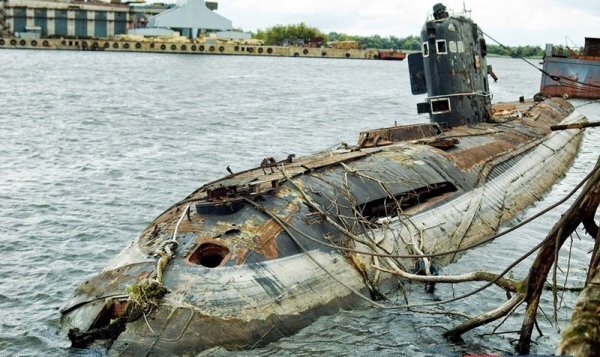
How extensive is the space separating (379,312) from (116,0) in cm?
13716

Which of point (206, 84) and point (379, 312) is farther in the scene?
point (206, 84)

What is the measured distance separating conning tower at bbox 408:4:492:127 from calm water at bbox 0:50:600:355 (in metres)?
3.88

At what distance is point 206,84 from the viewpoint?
69.9 metres

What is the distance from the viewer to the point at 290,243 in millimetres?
13258

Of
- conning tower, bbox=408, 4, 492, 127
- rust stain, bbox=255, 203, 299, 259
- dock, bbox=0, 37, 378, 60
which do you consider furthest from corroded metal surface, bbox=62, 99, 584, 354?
dock, bbox=0, 37, 378, 60

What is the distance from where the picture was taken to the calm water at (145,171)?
13555 mm

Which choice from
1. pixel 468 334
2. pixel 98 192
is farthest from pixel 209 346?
pixel 98 192

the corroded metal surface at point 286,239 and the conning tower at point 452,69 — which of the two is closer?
the corroded metal surface at point 286,239

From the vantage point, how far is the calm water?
44.5 ft

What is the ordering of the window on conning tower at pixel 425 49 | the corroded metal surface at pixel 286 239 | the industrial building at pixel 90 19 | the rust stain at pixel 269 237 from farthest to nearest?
1. the industrial building at pixel 90 19
2. the window on conning tower at pixel 425 49
3. the rust stain at pixel 269 237
4. the corroded metal surface at pixel 286 239

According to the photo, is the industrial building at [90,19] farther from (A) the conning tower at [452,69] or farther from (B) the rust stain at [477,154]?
(B) the rust stain at [477,154]

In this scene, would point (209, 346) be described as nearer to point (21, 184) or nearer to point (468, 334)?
point (468, 334)

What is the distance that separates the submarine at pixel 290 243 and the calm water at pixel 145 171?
2.03ft

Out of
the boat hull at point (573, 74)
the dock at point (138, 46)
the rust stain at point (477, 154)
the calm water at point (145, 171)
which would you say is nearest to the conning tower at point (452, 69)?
the rust stain at point (477, 154)
